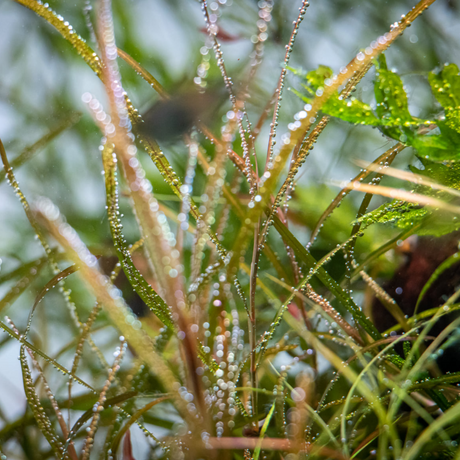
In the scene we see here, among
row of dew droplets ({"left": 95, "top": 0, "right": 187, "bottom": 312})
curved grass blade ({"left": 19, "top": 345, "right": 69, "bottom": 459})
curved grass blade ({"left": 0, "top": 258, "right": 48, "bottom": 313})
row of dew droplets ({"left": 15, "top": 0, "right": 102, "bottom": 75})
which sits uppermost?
row of dew droplets ({"left": 15, "top": 0, "right": 102, "bottom": 75})

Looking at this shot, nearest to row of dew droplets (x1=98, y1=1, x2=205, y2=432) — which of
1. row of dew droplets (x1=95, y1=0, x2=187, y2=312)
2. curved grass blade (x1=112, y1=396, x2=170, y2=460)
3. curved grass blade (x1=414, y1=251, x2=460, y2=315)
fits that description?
row of dew droplets (x1=95, y1=0, x2=187, y2=312)

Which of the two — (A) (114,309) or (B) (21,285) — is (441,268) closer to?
(A) (114,309)

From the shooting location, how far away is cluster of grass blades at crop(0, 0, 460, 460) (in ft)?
0.70

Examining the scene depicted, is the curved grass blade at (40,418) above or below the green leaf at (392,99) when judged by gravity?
below

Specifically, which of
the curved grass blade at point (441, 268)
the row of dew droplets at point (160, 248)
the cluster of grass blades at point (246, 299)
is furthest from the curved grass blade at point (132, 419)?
the curved grass blade at point (441, 268)

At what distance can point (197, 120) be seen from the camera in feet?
1.08

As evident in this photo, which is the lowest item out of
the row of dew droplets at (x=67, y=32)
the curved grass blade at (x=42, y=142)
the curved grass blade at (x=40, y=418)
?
the curved grass blade at (x=40, y=418)

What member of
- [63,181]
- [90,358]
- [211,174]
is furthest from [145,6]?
[90,358]

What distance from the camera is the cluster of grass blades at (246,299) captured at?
21 centimetres

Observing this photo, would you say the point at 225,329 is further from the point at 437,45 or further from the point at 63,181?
the point at 437,45

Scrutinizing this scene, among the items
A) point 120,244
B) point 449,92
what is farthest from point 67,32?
point 449,92

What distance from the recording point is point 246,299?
1.00ft

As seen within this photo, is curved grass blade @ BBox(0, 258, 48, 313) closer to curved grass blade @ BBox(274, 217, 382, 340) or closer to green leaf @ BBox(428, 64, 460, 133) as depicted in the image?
curved grass blade @ BBox(274, 217, 382, 340)

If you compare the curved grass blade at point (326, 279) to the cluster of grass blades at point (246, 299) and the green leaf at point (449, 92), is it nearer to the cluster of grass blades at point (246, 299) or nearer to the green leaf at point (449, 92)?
the cluster of grass blades at point (246, 299)
